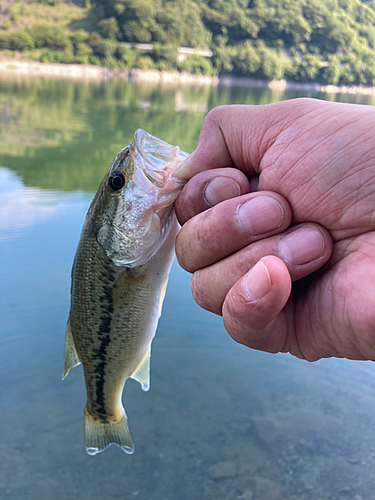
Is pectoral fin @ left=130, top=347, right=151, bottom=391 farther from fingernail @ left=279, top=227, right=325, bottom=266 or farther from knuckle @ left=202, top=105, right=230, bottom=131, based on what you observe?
knuckle @ left=202, top=105, right=230, bottom=131

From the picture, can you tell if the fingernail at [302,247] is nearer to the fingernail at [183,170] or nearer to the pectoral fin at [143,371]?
the fingernail at [183,170]

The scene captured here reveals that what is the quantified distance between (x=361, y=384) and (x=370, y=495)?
5.41 ft

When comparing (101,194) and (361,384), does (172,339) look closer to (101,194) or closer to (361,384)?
(361,384)

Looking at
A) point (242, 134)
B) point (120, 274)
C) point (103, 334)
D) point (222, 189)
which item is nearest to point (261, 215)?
point (222, 189)

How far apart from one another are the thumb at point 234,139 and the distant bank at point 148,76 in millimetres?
72110

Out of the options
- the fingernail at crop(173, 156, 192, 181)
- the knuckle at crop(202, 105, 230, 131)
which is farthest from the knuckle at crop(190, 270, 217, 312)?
the knuckle at crop(202, 105, 230, 131)

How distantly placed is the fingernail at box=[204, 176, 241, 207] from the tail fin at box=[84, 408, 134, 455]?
213 centimetres

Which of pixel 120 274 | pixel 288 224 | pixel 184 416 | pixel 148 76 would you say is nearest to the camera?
pixel 288 224

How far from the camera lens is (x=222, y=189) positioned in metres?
2.31

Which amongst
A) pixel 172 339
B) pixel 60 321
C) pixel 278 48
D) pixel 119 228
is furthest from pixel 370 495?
pixel 278 48

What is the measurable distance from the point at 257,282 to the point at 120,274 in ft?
3.78

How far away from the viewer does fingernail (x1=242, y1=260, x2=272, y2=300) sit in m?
1.81

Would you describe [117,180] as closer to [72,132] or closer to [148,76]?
[72,132]

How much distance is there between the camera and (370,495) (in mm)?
4238
